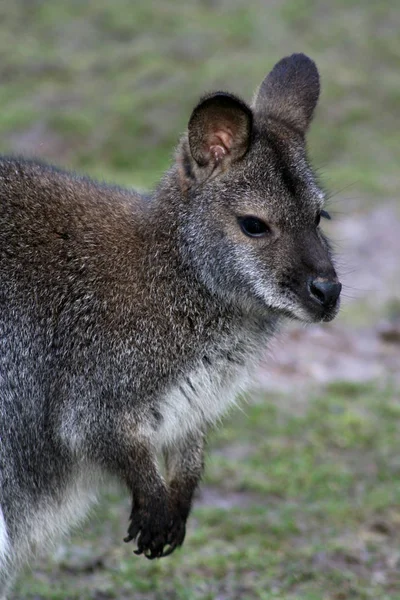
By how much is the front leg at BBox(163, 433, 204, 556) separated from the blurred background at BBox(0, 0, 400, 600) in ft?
0.79

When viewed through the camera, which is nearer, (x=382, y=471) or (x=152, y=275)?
(x=152, y=275)

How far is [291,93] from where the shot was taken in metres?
4.63

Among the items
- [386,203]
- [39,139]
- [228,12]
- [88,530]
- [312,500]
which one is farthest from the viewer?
[228,12]

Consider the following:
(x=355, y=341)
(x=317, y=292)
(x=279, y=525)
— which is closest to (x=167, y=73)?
(x=355, y=341)

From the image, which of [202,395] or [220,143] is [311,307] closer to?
[202,395]

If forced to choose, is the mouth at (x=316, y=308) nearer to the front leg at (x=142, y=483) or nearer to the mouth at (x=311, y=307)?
the mouth at (x=311, y=307)

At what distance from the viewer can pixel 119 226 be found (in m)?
4.43

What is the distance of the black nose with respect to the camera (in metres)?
4.00

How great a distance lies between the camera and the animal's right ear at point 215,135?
411cm

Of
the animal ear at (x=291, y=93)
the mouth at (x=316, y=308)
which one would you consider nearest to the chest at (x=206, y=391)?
the mouth at (x=316, y=308)

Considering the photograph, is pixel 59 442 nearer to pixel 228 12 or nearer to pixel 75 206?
pixel 75 206

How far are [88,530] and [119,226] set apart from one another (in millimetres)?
2053

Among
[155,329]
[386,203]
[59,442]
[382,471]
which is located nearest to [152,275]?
[155,329]

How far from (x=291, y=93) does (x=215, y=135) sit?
573mm
